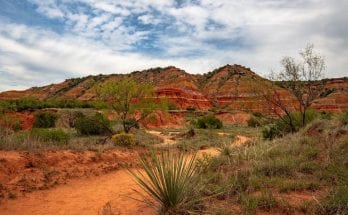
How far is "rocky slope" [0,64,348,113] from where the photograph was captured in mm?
70475

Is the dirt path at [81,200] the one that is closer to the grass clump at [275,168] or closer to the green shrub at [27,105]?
the grass clump at [275,168]

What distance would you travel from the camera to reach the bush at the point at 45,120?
3406cm

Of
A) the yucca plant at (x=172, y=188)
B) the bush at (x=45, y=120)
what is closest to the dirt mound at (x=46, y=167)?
the yucca plant at (x=172, y=188)

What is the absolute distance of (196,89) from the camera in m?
84.8

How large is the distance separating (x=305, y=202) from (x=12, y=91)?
110255 mm

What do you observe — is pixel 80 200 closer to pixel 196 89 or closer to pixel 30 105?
pixel 30 105

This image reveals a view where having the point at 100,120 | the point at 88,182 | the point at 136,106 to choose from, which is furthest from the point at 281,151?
the point at 100,120

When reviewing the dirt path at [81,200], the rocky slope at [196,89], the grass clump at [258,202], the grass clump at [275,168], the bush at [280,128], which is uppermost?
the rocky slope at [196,89]

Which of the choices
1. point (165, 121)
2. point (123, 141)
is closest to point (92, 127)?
point (123, 141)

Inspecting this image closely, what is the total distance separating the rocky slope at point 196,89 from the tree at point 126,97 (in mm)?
33357

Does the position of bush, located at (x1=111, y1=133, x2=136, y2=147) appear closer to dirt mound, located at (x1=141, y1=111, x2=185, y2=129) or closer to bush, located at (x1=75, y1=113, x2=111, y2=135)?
bush, located at (x1=75, y1=113, x2=111, y2=135)

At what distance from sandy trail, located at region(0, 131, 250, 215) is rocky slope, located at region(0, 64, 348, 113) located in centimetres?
4815

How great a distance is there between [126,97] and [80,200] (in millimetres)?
16010

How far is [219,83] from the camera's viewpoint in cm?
8806
